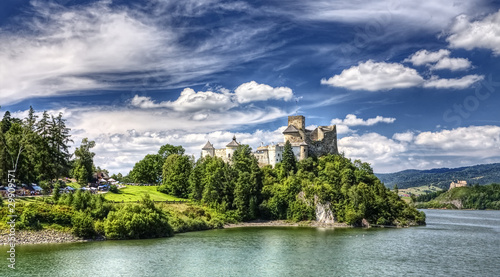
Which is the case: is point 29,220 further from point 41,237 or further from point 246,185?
point 246,185

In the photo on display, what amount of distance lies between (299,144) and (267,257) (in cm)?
4251

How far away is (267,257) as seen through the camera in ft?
136

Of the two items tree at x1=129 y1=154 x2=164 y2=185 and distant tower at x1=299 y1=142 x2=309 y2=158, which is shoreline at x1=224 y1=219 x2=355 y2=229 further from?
tree at x1=129 y1=154 x2=164 y2=185

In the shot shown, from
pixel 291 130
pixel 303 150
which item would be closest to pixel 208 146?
pixel 291 130

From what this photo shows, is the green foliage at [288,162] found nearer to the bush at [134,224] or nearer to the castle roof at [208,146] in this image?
the castle roof at [208,146]

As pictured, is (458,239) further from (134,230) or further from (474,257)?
(134,230)

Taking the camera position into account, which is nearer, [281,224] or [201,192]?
[281,224]

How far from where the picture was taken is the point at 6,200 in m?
50.8

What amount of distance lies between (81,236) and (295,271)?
2863 centimetres

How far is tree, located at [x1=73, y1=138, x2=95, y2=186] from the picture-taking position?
250 ft

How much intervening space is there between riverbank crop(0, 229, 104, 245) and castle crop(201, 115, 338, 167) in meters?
43.2

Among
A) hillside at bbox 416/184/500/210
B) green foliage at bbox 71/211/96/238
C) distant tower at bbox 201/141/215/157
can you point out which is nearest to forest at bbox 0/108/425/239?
green foliage at bbox 71/211/96/238

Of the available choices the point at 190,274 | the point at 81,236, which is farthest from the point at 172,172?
the point at 190,274

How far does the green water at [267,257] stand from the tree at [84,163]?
29.5 meters
